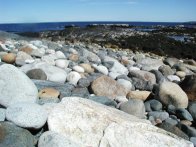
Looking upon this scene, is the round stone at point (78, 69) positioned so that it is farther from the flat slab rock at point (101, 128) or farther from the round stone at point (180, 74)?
the flat slab rock at point (101, 128)

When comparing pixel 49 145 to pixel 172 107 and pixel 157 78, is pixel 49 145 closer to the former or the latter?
pixel 172 107

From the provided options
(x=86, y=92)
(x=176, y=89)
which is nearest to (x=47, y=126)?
(x=86, y=92)

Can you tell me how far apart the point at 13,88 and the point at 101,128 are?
5.02 ft

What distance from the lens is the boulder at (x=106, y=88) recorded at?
281 inches

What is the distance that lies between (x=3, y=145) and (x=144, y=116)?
3.01 m

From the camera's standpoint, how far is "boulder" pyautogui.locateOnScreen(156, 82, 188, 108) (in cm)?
680

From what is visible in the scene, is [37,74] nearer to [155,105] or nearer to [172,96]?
[155,105]

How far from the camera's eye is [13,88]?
16.5 feet

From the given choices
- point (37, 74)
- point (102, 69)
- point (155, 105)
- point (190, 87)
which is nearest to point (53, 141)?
point (155, 105)

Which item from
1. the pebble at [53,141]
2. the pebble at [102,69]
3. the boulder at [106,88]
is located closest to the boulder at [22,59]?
the pebble at [102,69]

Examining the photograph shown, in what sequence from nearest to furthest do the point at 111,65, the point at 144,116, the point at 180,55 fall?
the point at 144,116, the point at 111,65, the point at 180,55

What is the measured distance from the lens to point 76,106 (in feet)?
14.8

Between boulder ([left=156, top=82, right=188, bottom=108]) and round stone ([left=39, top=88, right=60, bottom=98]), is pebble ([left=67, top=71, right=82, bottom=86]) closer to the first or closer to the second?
round stone ([left=39, top=88, right=60, bottom=98])

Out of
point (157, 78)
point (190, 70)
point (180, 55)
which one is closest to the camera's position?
point (157, 78)
